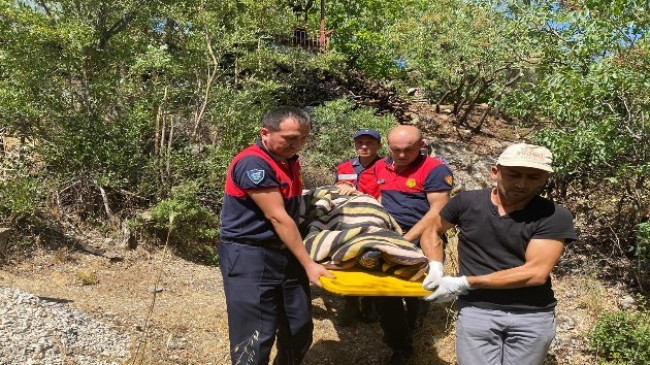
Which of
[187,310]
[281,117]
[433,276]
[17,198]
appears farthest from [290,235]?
[17,198]

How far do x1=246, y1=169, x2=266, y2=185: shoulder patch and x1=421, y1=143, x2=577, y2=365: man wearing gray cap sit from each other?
949 mm

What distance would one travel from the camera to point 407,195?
415 cm

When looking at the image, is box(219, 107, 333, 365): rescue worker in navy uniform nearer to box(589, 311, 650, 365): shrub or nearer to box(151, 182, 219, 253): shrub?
box(589, 311, 650, 365): shrub

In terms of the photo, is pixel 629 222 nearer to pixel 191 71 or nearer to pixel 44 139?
pixel 191 71

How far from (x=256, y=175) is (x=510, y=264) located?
1251 millimetres

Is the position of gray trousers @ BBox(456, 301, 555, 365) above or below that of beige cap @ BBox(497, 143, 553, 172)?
below

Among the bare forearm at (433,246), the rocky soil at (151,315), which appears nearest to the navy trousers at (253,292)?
the rocky soil at (151,315)

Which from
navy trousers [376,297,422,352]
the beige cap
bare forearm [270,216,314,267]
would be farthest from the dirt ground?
the beige cap

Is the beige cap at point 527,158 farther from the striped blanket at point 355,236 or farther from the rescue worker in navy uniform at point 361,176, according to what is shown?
the rescue worker in navy uniform at point 361,176

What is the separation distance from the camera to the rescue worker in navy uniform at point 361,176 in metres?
4.52

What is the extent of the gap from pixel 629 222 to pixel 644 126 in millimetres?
1563

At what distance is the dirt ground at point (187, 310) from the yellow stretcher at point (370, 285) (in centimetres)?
130

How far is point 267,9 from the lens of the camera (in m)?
8.59

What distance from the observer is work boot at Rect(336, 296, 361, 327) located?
4.89 meters
